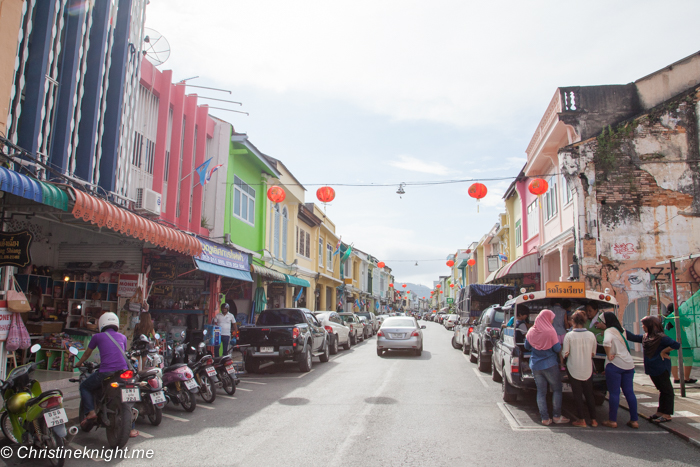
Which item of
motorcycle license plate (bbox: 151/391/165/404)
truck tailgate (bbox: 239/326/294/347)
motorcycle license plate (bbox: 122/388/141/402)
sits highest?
truck tailgate (bbox: 239/326/294/347)

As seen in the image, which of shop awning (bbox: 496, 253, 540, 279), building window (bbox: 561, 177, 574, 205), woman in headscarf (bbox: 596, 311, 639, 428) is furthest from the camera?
shop awning (bbox: 496, 253, 540, 279)

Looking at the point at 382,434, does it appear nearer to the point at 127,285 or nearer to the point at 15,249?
the point at 15,249

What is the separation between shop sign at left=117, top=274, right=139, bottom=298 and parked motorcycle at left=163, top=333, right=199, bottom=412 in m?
4.30

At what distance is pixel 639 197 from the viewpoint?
51.5ft

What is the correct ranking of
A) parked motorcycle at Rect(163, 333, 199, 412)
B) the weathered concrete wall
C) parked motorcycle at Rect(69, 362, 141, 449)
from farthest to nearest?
the weathered concrete wall, parked motorcycle at Rect(163, 333, 199, 412), parked motorcycle at Rect(69, 362, 141, 449)

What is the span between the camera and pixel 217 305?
15.5 m

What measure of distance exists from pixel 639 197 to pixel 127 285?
15.5 metres

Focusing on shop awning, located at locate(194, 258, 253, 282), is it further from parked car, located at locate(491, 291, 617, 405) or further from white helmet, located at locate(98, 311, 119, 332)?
parked car, located at locate(491, 291, 617, 405)

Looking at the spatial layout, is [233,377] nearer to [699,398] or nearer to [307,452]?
[307,452]

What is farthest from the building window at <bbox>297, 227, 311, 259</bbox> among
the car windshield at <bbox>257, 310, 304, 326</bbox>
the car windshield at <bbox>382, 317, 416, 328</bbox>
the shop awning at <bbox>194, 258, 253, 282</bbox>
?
the car windshield at <bbox>257, 310, 304, 326</bbox>

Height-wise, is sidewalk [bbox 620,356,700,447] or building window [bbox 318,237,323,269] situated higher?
building window [bbox 318,237,323,269]

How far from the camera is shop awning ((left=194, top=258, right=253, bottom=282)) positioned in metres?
13.1

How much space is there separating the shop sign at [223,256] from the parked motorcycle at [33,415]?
6.80m

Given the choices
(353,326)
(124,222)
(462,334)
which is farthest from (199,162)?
(462,334)
